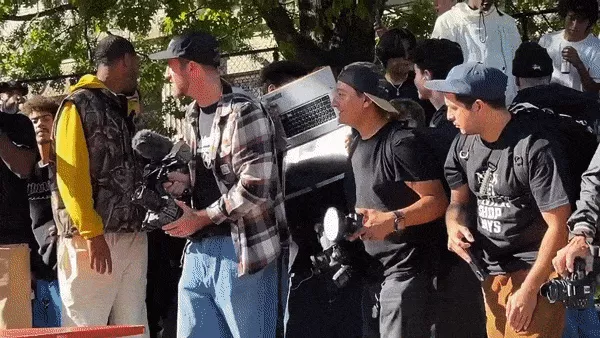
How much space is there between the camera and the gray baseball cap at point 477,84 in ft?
16.4

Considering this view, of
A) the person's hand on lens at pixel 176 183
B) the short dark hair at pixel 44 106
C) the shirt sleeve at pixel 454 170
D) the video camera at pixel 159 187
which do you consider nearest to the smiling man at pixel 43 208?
the short dark hair at pixel 44 106

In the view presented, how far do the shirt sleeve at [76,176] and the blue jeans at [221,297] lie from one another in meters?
0.70

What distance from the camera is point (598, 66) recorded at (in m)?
8.22

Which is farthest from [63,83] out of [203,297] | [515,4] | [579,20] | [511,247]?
[511,247]

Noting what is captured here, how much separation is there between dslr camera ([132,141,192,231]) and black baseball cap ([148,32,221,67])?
1.48ft

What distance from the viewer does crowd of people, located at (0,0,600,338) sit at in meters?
4.95

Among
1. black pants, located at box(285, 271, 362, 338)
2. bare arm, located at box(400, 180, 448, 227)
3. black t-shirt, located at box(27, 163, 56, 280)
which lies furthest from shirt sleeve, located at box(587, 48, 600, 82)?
black t-shirt, located at box(27, 163, 56, 280)

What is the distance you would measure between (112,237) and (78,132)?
63 cm

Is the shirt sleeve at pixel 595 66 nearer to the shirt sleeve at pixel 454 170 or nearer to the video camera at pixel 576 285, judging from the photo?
the shirt sleeve at pixel 454 170

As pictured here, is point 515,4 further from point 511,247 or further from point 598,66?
point 511,247

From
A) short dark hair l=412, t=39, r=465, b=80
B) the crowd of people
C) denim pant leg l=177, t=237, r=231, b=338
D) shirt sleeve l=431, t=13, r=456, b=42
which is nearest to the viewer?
the crowd of people

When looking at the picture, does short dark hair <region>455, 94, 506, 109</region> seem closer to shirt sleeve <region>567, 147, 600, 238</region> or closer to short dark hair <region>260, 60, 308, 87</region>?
shirt sleeve <region>567, 147, 600, 238</region>

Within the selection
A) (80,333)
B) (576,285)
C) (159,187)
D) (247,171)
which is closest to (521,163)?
(576,285)

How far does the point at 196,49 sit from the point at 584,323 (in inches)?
99.4
